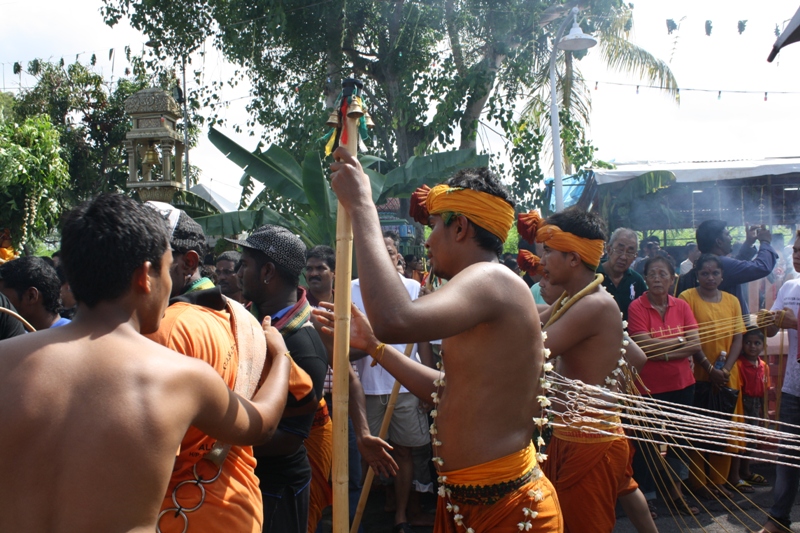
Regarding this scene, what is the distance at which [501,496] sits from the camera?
259 centimetres

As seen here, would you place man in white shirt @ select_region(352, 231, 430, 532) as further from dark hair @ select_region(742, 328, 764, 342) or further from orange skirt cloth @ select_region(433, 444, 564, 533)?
dark hair @ select_region(742, 328, 764, 342)

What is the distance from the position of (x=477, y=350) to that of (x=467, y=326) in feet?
0.73

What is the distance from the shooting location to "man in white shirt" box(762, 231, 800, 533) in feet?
16.6

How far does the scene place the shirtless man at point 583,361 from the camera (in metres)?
3.72

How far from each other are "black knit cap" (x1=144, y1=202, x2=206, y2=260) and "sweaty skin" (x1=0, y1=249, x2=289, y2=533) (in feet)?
3.22

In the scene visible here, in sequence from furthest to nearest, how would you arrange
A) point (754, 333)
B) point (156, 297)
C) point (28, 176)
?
point (28, 176), point (754, 333), point (156, 297)

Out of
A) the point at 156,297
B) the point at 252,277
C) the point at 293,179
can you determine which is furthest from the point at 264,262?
the point at 293,179

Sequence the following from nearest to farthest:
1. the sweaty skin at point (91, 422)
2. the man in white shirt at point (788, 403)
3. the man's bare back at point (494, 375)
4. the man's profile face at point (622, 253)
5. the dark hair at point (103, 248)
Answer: the sweaty skin at point (91, 422) → the dark hair at point (103, 248) → the man's bare back at point (494, 375) → the man in white shirt at point (788, 403) → the man's profile face at point (622, 253)

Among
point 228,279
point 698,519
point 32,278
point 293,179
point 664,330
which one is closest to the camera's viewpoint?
point 32,278

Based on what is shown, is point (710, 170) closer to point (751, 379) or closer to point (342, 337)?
point (751, 379)

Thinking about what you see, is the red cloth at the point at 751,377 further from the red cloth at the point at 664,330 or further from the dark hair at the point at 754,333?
the red cloth at the point at 664,330

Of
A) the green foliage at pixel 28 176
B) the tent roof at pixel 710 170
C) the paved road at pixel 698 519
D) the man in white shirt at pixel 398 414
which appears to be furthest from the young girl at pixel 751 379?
the green foliage at pixel 28 176

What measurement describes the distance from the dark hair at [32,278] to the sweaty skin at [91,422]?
3.10m

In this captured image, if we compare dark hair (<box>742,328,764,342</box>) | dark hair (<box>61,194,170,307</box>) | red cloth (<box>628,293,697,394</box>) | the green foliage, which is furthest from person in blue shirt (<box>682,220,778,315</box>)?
the green foliage
